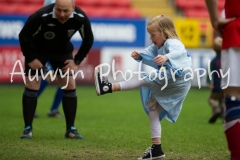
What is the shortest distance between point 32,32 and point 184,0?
14637 mm

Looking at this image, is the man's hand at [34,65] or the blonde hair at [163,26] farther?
the man's hand at [34,65]

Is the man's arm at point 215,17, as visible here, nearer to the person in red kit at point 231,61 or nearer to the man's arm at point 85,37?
the person in red kit at point 231,61

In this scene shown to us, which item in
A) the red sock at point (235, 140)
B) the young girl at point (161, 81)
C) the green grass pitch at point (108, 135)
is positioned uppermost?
the young girl at point (161, 81)

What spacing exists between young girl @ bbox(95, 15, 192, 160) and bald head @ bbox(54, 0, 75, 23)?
1.11 meters

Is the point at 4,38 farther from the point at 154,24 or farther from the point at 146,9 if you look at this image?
the point at 154,24

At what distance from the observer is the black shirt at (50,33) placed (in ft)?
20.0

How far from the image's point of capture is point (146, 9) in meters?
20.2

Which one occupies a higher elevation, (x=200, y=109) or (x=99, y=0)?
(x=99, y=0)

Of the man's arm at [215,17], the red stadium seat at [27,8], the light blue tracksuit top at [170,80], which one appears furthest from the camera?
the red stadium seat at [27,8]

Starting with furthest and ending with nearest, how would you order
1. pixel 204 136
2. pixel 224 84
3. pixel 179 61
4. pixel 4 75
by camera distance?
pixel 4 75 → pixel 204 136 → pixel 179 61 → pixel 224 84

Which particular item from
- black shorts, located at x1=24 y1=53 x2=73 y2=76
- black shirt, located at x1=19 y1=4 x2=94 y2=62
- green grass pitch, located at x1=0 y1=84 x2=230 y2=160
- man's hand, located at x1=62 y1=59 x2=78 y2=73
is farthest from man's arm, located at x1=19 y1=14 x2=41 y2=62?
green grass pitch, located at x1=0 y1=84 x2=230 y2=160

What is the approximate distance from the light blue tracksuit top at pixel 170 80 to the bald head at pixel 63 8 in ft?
3.77

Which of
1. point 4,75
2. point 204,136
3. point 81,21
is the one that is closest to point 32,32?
point 81,21

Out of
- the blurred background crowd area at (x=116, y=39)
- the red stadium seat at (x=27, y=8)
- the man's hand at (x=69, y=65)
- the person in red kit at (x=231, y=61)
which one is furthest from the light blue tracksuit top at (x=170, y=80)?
the red stadium seat at (x=27, y=8)
